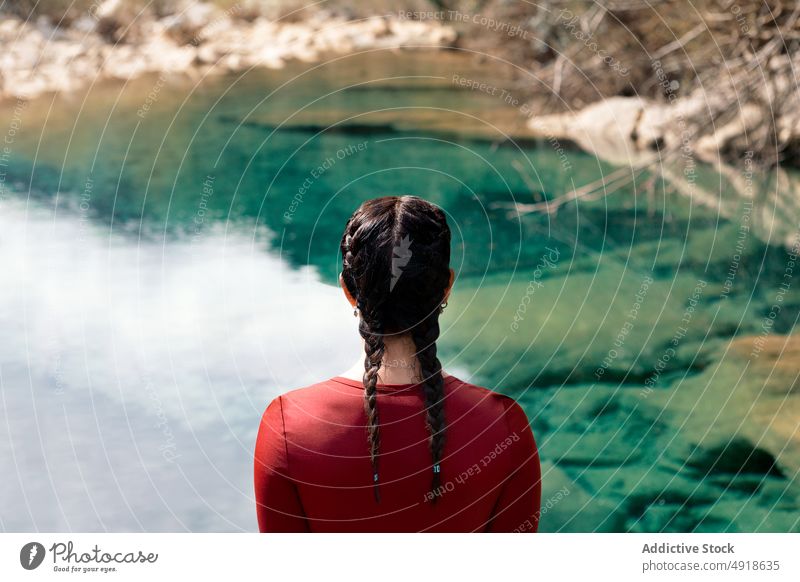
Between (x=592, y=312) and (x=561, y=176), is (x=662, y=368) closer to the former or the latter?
(x=592, y=312)

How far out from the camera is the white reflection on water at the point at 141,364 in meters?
2.00

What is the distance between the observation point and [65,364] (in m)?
2.31

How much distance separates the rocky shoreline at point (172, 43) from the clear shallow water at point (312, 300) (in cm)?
9

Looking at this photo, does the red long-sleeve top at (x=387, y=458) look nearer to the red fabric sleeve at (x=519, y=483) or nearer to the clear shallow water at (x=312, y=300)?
the red fabric sleeve at (x=519, y=483)

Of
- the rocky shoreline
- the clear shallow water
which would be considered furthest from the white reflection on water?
the rocky shoreline

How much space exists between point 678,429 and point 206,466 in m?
1.18

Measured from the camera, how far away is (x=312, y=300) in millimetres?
2738

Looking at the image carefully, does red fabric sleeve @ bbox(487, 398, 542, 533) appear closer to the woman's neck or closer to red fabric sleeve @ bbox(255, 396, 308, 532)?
the woman's neck

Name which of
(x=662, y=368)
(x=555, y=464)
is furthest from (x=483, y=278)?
(x=555, y=464)

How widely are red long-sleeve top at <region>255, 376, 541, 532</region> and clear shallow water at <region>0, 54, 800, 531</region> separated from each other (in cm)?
93

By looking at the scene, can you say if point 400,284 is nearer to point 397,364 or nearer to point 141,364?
point 397,364
